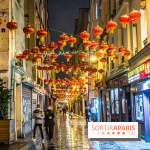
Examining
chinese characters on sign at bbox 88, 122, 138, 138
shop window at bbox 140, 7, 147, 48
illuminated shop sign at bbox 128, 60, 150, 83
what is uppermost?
shop window at bbox 140, 7, 147, 48

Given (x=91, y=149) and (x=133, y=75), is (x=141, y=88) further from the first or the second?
(x=91, y=149)

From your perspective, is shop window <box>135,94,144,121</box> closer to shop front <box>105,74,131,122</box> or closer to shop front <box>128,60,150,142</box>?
shop front <box>128,60,150,142</box>

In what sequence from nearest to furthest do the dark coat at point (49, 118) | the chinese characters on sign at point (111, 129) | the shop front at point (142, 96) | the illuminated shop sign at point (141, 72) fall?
the chinese characters on sign at point (111, 129), the illuminated shop sign at point (141, 72), the shop front at point (142, 96), the dark coat at point (49, 118)

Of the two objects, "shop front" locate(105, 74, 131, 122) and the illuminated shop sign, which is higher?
the illuminated shop sign

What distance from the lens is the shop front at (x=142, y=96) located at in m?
13.1

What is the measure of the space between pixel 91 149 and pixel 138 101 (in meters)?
5.28

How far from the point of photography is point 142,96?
14773 mm

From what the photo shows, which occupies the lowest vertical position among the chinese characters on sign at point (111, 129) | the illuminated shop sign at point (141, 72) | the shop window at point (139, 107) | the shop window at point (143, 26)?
the chinese characters on sign at point (111, 129)

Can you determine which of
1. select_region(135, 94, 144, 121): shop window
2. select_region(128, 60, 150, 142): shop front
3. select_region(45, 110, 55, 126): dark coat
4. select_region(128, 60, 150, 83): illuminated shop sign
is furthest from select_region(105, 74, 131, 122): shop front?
select_region(45, 110, 55, 126): dark coat

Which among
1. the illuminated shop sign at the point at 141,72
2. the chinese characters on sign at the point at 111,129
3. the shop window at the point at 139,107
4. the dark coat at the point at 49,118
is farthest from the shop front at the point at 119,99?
the chinese characters on sign at the point at 111,129

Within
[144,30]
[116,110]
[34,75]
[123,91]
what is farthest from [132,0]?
[34,75]

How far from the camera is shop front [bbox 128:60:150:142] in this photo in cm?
1313

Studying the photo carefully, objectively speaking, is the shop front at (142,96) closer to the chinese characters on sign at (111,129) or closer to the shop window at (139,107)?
the shop window at (139,107)

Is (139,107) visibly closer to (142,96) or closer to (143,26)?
(142,96)
